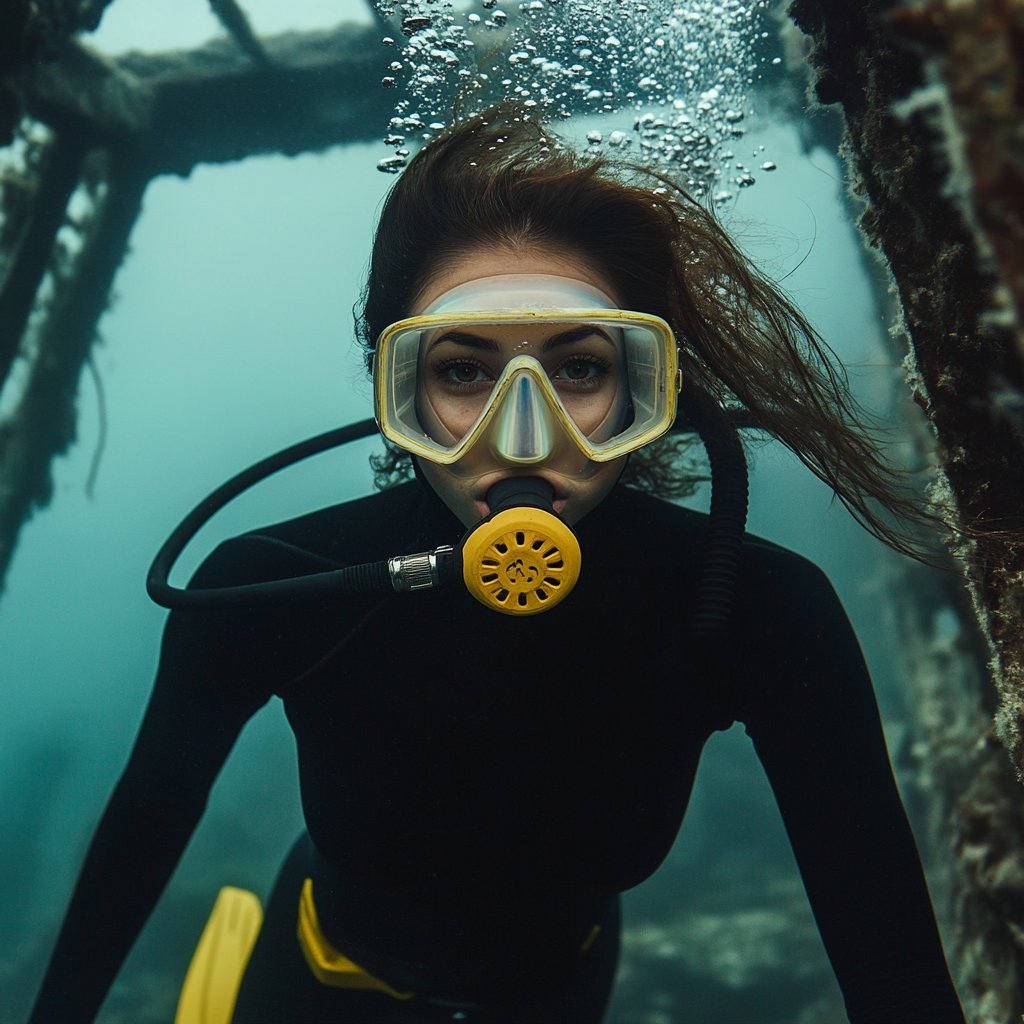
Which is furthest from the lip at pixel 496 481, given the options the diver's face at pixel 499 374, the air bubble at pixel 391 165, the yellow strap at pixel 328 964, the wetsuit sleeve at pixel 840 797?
the air bubble at pixel 391 165

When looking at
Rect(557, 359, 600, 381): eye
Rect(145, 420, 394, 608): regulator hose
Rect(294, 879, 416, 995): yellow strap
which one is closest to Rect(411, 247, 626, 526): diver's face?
Rect(557, 359, 600, 381): eye

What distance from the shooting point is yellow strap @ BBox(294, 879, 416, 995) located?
2.33 m

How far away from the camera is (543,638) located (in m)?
1.75

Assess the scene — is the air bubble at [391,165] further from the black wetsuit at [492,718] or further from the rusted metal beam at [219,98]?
the black wetsuit at [492,718]

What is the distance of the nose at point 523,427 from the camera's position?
142cm

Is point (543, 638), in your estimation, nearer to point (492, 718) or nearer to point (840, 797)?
point (492, 718)

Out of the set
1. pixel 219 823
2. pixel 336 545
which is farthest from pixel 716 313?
pixel 219 823

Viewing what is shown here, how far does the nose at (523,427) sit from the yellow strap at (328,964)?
198cm

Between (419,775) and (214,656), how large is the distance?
634mm

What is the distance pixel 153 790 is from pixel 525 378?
A: 149cm

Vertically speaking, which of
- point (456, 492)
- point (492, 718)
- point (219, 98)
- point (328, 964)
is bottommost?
point (328, 964)

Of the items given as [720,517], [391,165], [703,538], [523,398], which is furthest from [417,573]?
[391,165]

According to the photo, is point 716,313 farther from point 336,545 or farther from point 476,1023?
point 476,1023

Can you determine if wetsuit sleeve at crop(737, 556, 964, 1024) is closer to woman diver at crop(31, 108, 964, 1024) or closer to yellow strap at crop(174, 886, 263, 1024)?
woman diver at crop(31, 108, 964, 1024)
